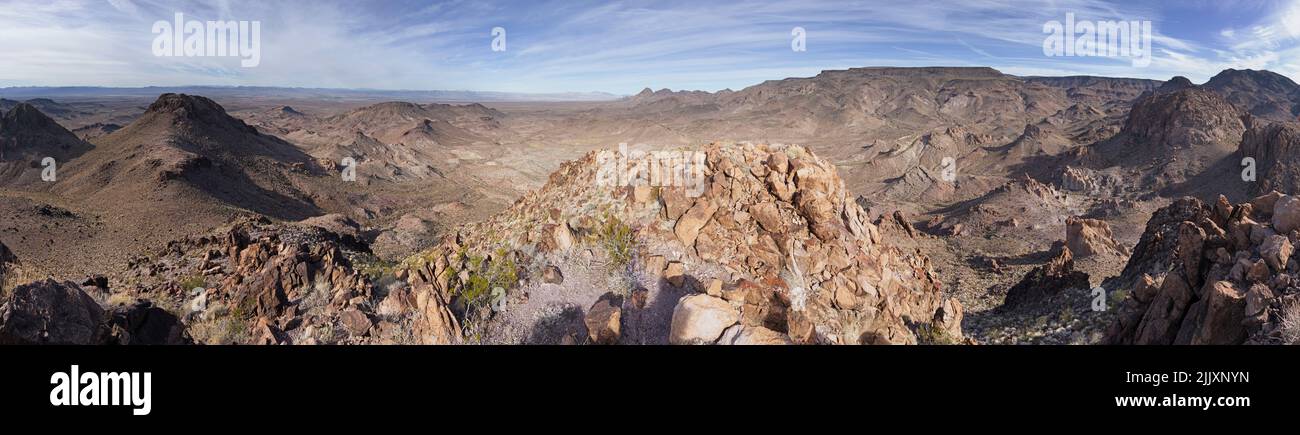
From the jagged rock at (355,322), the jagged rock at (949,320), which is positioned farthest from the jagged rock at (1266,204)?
the jagged rock at (355,322)

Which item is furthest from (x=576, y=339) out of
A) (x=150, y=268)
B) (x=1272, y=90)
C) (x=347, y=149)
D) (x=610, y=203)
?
(x=1272, y=90)

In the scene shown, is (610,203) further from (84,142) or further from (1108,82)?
(1108,82)

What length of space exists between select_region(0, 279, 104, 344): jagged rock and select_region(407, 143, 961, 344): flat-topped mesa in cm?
487

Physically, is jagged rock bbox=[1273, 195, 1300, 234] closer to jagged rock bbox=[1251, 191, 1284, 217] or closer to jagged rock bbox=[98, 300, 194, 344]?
jagged rock bbox=[1251, 191, 1284, 217]

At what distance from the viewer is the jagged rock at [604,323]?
9.38m

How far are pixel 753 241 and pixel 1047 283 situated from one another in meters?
14.5

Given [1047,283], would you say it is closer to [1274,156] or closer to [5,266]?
[5,266]

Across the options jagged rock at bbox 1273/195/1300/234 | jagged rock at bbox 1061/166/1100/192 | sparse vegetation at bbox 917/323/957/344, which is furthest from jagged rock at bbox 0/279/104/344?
jagged rock at bbox 1061/166/1100/192

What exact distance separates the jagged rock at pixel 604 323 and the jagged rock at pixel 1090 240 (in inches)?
1149

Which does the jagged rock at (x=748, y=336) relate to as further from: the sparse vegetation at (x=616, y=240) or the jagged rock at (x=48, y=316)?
the jagged rock at (x=48, y=316)

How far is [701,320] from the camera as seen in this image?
793cm

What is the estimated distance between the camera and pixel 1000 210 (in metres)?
44.1

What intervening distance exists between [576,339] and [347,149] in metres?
71.5

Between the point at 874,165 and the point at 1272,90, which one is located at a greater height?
the point at 1272,90
